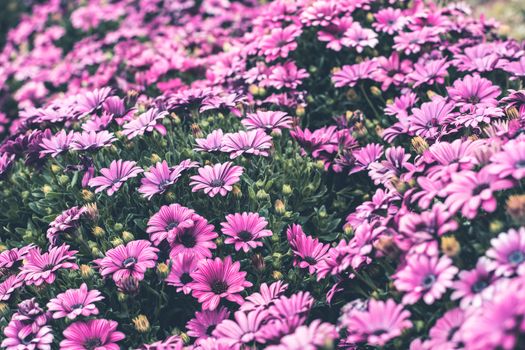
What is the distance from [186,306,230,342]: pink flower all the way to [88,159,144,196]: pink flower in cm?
68

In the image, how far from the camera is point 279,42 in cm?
339

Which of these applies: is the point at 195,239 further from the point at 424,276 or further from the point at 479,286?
the point at 479,286

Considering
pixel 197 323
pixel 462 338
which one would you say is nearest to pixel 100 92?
pixel 197 323

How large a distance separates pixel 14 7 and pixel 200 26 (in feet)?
9.64

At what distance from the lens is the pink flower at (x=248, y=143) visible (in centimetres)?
254

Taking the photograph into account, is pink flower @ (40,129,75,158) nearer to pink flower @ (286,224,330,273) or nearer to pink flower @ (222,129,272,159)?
pink flower @ (222,129,272,159)

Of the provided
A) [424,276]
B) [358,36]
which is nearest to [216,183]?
[424,276]

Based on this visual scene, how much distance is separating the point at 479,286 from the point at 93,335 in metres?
1.40

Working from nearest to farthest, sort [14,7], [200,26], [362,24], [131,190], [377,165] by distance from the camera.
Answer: [377,165], [131,190], [362,24], [200,26], [14,7]

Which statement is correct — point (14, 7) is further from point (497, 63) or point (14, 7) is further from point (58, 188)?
point (497, 63)

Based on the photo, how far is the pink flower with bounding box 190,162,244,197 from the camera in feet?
7.93

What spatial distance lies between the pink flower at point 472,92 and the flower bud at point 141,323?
167 cm

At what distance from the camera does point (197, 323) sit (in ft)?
7.37

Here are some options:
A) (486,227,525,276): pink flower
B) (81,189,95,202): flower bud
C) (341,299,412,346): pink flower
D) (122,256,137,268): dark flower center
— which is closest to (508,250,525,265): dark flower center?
(486,227,525,276): pink flower
